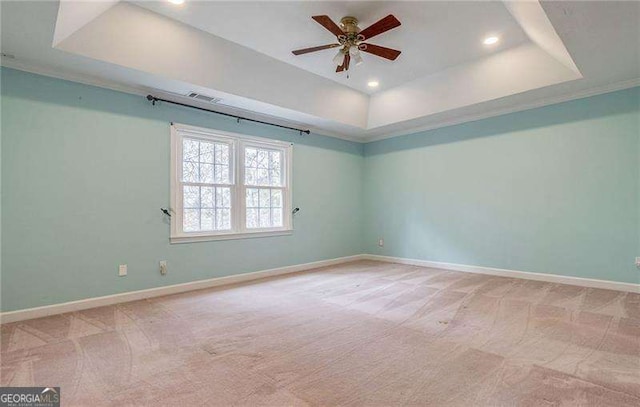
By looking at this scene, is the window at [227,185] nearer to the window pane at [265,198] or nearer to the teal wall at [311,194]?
the window pane at [265,198]

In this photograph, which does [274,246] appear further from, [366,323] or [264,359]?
[264,359]

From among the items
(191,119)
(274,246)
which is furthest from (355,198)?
(191,119)

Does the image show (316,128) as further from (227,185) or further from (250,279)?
(250,279)

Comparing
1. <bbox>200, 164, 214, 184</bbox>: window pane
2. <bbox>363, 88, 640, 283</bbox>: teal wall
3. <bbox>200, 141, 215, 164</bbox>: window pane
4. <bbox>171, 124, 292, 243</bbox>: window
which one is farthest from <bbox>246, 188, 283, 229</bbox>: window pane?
<bbox>363, 88, 640, 283</bbox>: teal wall

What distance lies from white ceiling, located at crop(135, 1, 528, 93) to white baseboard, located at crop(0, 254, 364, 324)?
3167mm

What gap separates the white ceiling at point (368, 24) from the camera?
309cm

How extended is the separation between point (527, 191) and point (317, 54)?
11.9ft

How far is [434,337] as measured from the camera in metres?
2.60

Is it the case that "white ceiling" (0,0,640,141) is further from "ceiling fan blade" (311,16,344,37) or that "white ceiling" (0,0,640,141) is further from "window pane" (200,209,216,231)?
"window pane" (200,209,216,231)

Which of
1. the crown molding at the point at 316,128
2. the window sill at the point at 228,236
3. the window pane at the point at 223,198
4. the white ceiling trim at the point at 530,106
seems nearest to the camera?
the crown molding at the point at 316,128

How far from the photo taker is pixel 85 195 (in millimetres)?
3457

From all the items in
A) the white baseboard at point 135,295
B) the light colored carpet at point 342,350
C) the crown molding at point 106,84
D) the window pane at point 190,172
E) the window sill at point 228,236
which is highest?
the crown molding at point 106,84

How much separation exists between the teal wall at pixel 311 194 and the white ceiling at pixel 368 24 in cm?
127

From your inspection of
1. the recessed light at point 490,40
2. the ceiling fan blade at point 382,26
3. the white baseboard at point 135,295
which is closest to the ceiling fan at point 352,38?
the ceiling fan blade at point 382,26
